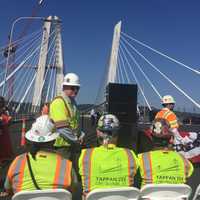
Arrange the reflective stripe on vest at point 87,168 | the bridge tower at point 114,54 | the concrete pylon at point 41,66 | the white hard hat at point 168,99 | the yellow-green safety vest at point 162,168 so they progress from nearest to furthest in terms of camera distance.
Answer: the reflective stripe on vest at point 87,168 → the yellow-green safety vest at point 162,168 → the white hard hat at point 168,99 → the bridge tower at point 114,54 → the concrete pylon at point 41,66

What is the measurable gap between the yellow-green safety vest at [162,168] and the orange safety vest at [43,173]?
70 cm

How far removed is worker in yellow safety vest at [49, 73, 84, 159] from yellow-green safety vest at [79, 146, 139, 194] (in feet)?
5.26

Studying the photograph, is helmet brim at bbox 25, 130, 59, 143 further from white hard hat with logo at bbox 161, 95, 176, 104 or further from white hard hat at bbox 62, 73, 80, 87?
white hard hat with logo at bbox 161, 95, 176, 104

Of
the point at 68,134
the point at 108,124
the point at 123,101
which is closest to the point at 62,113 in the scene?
the point at 68,134

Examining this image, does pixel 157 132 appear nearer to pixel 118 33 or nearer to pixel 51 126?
pixel 51 126

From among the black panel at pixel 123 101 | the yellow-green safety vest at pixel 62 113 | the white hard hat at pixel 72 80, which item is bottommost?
the black panel at pixel 123 101

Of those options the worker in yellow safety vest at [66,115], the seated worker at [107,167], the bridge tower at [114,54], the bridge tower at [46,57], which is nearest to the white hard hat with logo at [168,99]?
the worker in yellow safety vest at [66,115]

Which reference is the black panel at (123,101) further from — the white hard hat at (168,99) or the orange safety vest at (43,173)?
the orange safety vest at (43,173)

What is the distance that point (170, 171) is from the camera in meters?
3.69

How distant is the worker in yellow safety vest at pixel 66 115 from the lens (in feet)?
17.0

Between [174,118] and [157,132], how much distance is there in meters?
4.15

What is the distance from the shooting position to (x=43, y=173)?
3258mm

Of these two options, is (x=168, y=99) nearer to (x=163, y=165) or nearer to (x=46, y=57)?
(x=163, y=165)

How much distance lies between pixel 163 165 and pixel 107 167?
0.51m
